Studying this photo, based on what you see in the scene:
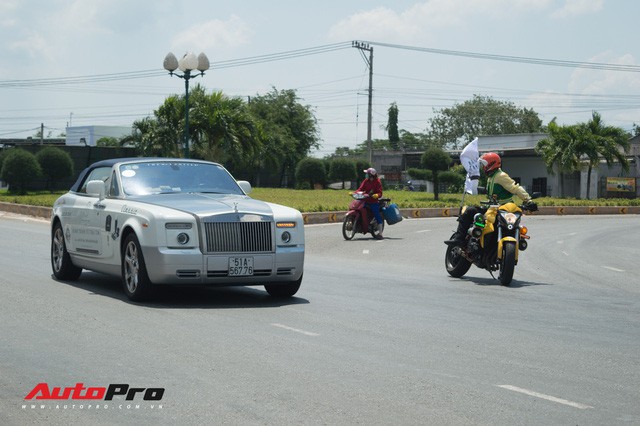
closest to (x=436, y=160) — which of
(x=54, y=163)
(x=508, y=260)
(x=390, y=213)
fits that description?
(x=54, y=163)

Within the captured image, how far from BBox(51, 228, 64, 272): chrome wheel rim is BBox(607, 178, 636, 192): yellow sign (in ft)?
204

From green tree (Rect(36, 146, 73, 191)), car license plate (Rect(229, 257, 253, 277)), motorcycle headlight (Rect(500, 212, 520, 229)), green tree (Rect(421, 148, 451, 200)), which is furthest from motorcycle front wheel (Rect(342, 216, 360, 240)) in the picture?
green tree (Rect(36, 146, 73, 191))

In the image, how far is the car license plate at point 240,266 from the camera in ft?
38.0

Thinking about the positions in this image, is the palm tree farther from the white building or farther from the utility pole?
the white building

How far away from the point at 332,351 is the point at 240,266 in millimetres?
3257

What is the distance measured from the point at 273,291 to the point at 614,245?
17020mm

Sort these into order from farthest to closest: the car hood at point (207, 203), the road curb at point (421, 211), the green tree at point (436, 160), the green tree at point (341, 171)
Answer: the green tree at point (341, 171)
the green tree at point (436, 160)
the road curb at point (421, 211)
the car hood at point (207, 203)

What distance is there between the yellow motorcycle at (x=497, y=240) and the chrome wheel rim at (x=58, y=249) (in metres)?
6.10

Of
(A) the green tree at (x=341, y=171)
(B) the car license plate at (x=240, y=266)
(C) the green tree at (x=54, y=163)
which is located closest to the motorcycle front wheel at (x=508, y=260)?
(B) the car license plate at (x=240, y=266)

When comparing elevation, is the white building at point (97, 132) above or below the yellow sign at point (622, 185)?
above

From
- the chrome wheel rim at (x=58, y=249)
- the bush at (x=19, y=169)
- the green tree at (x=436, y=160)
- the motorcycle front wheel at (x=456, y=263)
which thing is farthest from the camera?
the green tree at (x=436, y=160)

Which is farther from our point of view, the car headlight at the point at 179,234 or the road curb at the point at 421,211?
the road curb at the point at 421,211

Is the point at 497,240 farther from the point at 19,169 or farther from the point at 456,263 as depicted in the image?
the point at 19,169

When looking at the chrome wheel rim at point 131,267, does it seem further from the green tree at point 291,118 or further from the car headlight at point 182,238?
the green tree at point 291,118
